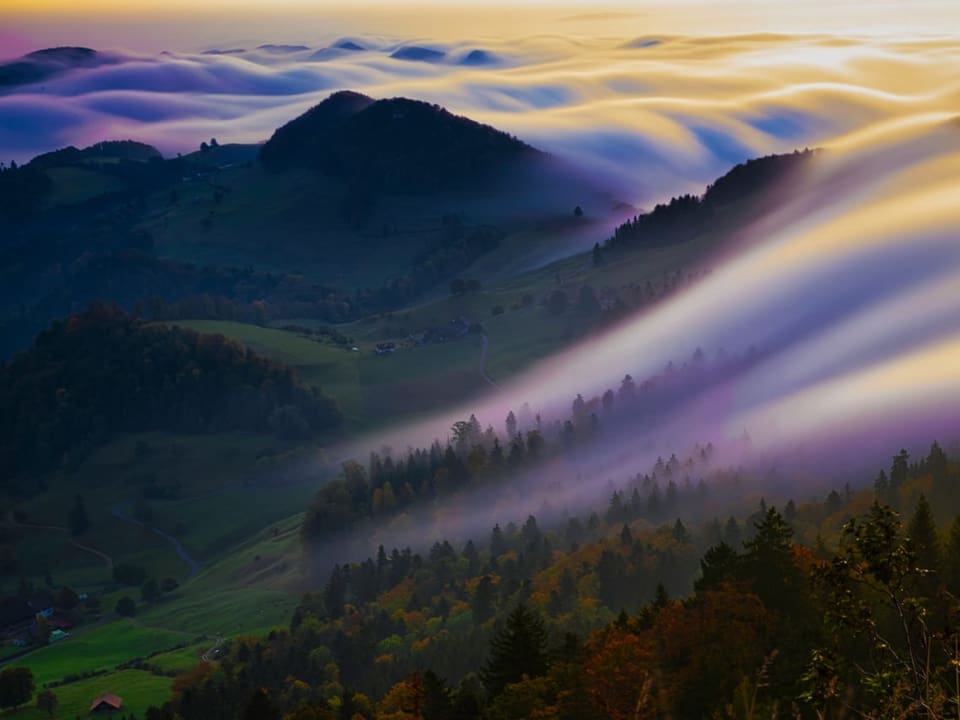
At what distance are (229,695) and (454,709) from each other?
2861 inches

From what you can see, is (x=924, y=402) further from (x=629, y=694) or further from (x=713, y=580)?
(x=629, y=694)

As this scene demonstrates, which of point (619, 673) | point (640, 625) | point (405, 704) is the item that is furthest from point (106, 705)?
point (619, 673)

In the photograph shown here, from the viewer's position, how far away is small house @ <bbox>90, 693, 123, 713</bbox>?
138 m

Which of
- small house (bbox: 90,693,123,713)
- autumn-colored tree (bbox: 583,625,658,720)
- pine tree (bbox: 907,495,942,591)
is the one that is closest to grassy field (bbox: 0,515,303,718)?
small house (bbox: 90,693,123,713)

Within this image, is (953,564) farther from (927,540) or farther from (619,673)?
(619,673)

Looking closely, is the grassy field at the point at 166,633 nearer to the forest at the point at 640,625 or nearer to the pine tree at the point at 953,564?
the forest at the point at 640,625

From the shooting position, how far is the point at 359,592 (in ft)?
535

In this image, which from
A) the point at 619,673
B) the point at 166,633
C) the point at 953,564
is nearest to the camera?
the point at 619,673

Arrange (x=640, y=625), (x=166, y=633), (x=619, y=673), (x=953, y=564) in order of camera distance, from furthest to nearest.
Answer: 1. (x=166, y=633)
2. (x=640, y=625)
3. (x=953, y=564)
4. (x=619, y=673)

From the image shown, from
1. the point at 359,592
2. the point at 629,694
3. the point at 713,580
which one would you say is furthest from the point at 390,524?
the point at 629,694

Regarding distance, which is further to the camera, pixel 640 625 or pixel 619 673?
pixel 640 625

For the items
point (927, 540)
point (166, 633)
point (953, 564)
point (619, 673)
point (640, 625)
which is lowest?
point (166, 633)

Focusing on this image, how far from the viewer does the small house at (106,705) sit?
454 ft

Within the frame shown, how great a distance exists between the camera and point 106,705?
139 metres
